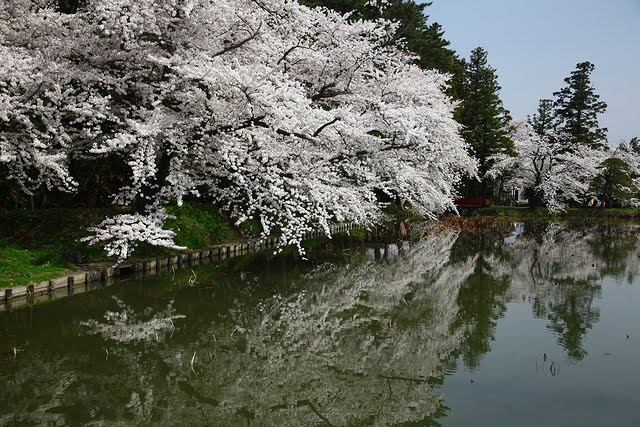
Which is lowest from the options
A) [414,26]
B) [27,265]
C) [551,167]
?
[27,265]

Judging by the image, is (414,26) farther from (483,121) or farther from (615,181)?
(615,181)

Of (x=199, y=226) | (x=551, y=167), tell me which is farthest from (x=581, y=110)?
(x=199, y=226)

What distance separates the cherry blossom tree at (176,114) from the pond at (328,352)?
1983mm

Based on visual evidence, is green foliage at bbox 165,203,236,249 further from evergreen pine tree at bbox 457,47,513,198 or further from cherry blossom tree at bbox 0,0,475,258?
evergreen pine tree at bbox 457,47,513,198

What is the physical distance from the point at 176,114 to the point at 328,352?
22.7ft

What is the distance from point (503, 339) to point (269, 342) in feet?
11.8

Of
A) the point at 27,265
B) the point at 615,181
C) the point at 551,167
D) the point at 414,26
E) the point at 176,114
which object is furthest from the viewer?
the point at 551,167

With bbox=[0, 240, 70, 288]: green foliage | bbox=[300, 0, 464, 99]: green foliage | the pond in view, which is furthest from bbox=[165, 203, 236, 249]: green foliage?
bbox=[300, 0, 464, 99]: green foliage

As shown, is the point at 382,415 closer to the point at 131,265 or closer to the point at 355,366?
the point at 355,366

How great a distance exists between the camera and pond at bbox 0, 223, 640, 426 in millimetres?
5574

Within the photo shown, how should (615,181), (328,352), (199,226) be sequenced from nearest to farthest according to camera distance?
(328,352) < (199,226) < (615,181)

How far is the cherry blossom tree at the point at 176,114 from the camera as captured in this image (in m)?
10.7

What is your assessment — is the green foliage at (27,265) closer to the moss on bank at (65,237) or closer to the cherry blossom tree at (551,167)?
the moss on bank at (65,237)

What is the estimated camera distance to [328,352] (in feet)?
24.2
